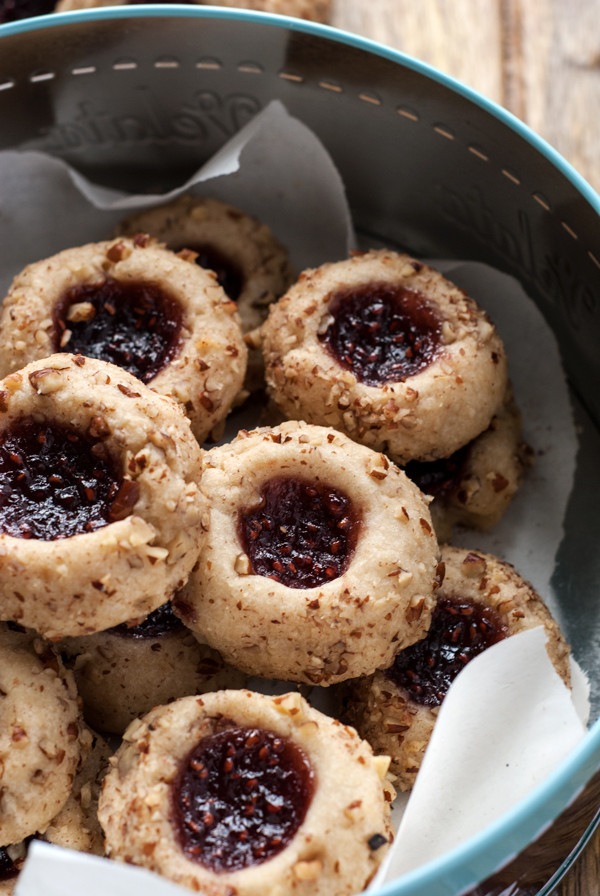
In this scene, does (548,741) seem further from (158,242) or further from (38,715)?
(158,242)

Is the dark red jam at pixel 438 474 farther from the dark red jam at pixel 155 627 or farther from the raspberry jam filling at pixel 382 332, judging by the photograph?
the dark red jam at pixel 155 627

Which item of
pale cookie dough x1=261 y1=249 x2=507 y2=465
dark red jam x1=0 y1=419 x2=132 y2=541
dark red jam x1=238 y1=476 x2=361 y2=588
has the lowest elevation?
dark red jam x1=238 y1=476 x2=361 y2=588

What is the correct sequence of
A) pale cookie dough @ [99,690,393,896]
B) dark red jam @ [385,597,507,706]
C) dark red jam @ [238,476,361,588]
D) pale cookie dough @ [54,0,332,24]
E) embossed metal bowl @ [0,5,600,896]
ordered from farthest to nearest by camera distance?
pale cookie dough @ [54,0,332,24] < embossed metal bowl @ [0,5,600,896] < dark red jam @ [385,597,507,706] < dark red jam @ [238,476,361,588] < pale cookie dough @ [99,690,393,896]

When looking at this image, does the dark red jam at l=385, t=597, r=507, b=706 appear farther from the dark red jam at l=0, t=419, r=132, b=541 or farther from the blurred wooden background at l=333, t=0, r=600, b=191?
the blurred wooden background at l=333, t=0, r=600, b=191

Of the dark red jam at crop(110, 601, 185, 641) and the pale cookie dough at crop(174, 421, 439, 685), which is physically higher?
the pale cookie dough at crop(174, 421, 439, 685)

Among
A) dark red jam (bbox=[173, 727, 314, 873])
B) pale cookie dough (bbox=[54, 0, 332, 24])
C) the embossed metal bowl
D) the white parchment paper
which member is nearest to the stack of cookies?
dark red jam (bbox=[173, 727, 314, 873])

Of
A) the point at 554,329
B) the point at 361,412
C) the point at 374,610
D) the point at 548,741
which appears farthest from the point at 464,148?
the point at 548,741

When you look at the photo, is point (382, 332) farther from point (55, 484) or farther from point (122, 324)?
point (55, 484)

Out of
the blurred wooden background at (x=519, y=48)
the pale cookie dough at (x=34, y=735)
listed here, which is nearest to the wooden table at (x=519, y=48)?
the blurred wooden background at (x=519, y=48)
